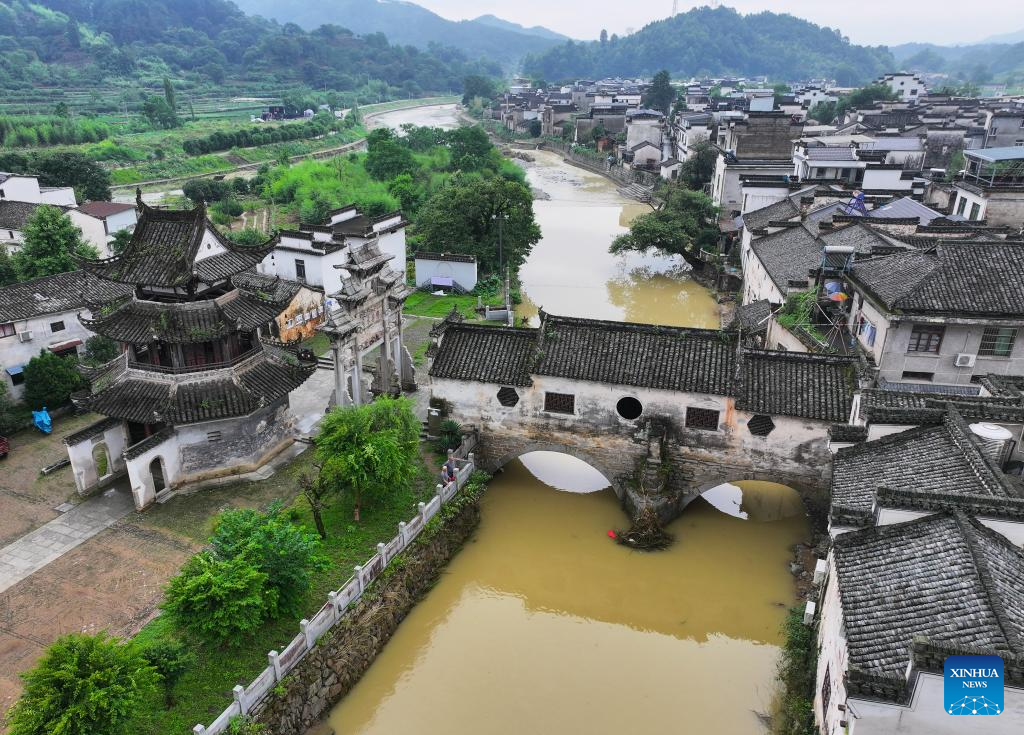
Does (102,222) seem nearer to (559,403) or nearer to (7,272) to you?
(7,272)

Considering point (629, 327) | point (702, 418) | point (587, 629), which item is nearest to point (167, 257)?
point (629, 327)

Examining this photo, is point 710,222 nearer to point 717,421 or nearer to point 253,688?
point 717,421

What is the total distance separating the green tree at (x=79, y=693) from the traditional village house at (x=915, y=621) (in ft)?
38.5

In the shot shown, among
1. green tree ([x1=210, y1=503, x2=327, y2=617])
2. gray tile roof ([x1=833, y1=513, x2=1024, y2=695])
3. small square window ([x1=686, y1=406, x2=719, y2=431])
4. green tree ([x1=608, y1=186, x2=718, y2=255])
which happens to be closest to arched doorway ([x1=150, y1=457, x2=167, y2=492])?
green tree ([x1=210, y1=503, x2=327, y2=617])

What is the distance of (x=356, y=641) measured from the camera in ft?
55.2

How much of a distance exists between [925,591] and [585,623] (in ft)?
31.8

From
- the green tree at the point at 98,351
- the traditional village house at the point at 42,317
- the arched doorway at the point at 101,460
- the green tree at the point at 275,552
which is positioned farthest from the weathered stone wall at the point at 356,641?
the green tree at the point at 98,351

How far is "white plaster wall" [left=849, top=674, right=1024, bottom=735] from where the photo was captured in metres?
8.95

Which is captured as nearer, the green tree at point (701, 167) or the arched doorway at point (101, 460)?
the arched doorway at point (101, 460)

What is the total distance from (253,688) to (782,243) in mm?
31686

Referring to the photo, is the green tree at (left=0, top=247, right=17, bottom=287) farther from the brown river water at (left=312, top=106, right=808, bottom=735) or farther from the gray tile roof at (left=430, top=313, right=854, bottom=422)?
the brown river water at (left=312, top=106, right=808, bottom=735)

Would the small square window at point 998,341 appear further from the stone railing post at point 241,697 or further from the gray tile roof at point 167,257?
the gray tile roof at point 167,257

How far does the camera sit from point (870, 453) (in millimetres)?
15516

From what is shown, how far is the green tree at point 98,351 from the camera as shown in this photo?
93.7 ft
